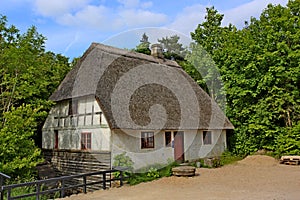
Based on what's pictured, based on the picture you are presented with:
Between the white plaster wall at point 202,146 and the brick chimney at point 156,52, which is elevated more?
the brick chimney at point 156,52

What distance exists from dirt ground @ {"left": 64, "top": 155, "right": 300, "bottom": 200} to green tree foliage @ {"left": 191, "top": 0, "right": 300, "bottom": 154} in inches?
168

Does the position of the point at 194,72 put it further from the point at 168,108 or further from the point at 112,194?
the point at 112,194

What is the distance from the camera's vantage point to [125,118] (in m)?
13.5

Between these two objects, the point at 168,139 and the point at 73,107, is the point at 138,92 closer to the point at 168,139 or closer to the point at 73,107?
the point at 168,139

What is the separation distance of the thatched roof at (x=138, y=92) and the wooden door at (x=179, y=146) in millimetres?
723

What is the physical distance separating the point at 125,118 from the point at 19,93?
16.6 feet

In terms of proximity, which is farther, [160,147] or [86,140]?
[160,147]

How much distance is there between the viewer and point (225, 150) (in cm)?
1973

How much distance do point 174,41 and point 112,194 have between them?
4196cm

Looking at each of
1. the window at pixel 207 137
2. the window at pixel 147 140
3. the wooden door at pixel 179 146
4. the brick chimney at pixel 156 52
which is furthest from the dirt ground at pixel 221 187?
the brick chimney at pixel 156 52

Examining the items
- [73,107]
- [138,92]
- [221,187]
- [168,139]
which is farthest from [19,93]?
[221,187]

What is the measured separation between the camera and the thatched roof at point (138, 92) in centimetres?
1397

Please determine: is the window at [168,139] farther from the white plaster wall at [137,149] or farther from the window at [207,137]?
the window at [207,137]

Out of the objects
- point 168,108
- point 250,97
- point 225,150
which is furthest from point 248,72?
point 168,108
